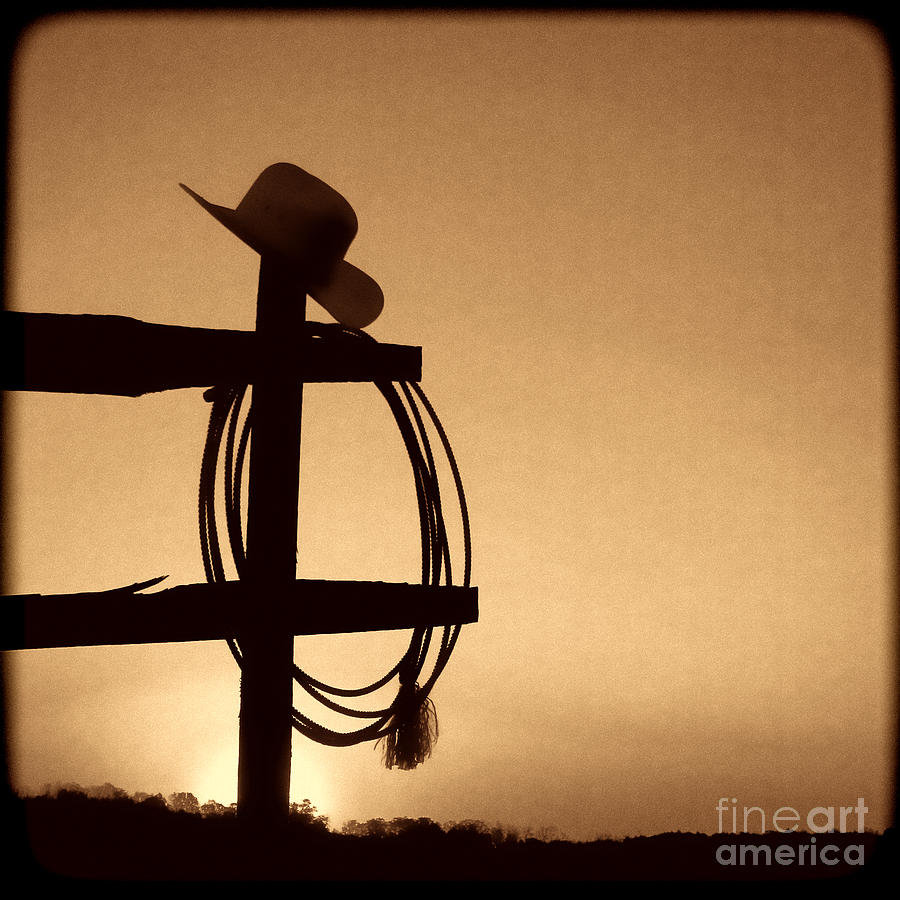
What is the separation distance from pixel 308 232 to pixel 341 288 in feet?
1.01

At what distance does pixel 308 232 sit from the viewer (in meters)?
5.11

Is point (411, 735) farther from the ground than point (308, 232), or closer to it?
closer to it

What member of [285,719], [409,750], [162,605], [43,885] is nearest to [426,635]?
[409,750]

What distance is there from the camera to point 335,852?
4.36m

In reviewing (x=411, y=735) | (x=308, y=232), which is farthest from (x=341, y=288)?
(x=411, y=735)

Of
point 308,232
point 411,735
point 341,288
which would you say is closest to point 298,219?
point 308,232

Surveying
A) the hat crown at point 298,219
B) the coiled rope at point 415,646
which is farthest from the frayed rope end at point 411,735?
the hat crown at point 298,219

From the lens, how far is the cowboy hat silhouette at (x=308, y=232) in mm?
5031

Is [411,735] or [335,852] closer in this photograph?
[335,852]

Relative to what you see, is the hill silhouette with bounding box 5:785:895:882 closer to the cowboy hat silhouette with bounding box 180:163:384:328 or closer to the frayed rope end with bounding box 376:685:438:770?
the frayed rope end with bounding box 376:685:438:770

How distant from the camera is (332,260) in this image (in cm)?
520

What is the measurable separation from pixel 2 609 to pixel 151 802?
277cm

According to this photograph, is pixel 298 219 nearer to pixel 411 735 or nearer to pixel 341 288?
pixel 341 288

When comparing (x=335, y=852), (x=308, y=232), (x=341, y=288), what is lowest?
(x=335, y=852)
